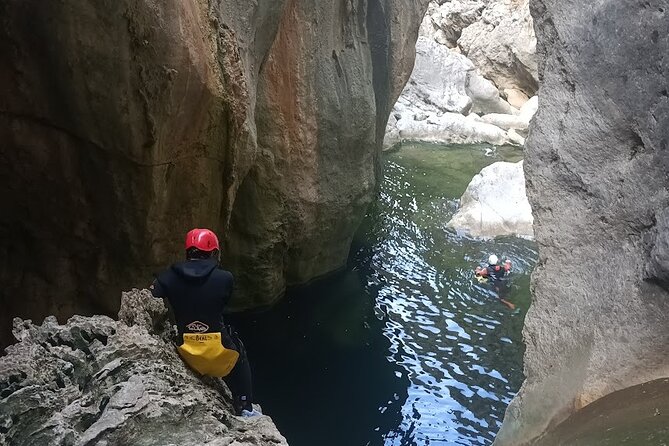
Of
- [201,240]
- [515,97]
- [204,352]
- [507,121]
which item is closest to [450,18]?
[515,97]

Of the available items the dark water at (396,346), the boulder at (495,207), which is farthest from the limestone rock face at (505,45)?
the dark water at (396,346)

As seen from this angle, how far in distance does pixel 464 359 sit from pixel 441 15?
28.9 meters

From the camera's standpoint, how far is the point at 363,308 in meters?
10.9

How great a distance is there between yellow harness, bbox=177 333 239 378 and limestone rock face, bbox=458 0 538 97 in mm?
28795

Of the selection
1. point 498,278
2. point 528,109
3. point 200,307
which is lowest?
point 498,278

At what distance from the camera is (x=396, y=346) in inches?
387

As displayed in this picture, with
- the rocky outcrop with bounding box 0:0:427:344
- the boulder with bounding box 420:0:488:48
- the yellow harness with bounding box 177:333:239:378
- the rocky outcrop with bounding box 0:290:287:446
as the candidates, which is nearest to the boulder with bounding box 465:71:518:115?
the boulder with bounding box 420:0:488:48

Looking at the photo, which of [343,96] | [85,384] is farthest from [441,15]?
[85,384]

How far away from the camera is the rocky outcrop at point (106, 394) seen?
3170 mm

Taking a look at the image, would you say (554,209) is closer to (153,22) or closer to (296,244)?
(153,22)

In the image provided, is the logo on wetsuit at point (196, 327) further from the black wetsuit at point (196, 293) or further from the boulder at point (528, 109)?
the boulder at point (528, 109)

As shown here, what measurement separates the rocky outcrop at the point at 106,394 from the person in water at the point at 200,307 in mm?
159

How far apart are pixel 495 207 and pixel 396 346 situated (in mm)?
5832

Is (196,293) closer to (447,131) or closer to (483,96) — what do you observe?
(447,131)
